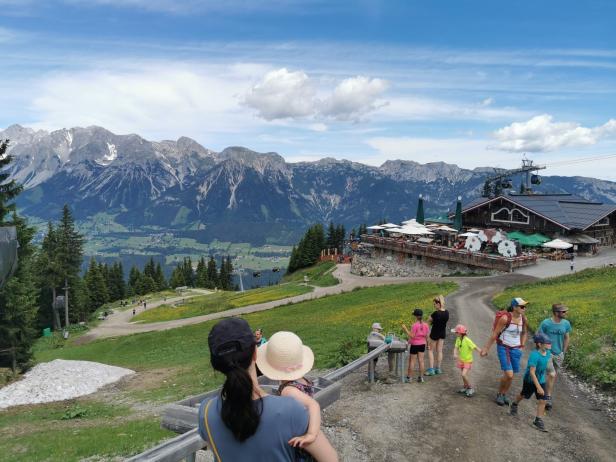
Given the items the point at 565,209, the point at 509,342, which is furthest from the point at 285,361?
the point at 565,209

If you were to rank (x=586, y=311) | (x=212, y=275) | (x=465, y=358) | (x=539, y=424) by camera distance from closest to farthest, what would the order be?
(x=539, y=424)
(x=465, y=358)
(x=586, y=311)
(x=212, y=275)

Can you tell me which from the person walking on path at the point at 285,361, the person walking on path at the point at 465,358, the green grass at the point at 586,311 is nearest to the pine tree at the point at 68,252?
the green grass at the point at 586,311

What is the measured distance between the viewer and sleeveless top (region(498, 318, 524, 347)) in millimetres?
11570

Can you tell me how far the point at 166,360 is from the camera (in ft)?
97.2

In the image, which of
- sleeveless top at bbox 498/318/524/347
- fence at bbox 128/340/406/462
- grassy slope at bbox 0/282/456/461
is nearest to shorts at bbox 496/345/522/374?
sleeveless top at bbox 498/318/524/347

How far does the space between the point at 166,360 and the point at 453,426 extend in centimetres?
2328

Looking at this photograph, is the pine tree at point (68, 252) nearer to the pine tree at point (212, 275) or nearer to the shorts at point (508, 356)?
the pine tree at point (212, 275)

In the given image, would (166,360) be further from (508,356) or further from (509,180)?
(509,180)

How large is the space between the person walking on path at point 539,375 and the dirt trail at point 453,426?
1.27ft

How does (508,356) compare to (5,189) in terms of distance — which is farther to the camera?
(5,189)

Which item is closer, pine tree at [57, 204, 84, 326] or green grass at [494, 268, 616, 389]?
green grass at [494, 268, 616, 389]

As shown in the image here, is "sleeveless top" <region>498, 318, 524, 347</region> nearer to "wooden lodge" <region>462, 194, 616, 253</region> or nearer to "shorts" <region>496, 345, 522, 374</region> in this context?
"shorts" <region>496, 345, 522, 374</region>

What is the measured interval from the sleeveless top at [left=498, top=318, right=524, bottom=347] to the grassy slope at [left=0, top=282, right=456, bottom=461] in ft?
20.5

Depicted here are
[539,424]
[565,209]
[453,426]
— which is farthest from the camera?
[565,209]
